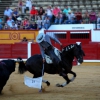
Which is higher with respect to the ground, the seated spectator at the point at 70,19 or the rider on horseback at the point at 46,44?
the rider on horseback at the point at 46,44

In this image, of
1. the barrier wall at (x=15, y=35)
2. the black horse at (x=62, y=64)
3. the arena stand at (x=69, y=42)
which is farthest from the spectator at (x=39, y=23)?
the black horse at (x=62, y=64)

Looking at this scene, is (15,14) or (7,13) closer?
(15,14)

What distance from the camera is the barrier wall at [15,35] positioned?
19750 millimetres

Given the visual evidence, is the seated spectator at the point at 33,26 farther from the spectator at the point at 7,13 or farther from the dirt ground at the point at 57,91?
the dirt ground at the point at 57,91

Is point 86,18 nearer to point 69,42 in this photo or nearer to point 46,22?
point 69,42

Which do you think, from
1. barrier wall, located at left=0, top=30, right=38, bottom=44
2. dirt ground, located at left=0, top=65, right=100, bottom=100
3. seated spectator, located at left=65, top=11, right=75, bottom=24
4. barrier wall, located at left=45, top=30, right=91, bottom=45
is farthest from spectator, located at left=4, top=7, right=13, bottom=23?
dirt ground, located at left=0, top=65, right=100, bottom=100

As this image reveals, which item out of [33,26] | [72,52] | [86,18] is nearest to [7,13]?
[33,26]

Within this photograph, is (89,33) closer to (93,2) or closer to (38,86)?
(93,2)

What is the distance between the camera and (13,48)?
17.6 metres

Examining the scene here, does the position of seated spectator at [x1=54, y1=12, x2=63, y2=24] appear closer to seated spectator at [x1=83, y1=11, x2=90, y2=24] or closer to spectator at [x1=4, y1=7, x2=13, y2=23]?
seated spectator at [x1=83, y1=11, x2=90, y2=24]

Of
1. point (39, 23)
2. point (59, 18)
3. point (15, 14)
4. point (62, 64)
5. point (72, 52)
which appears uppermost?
point (72, 52)

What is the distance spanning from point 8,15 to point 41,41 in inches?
470

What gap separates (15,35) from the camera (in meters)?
19.9

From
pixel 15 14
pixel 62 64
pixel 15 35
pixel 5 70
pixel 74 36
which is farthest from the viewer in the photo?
pixel 15 14
